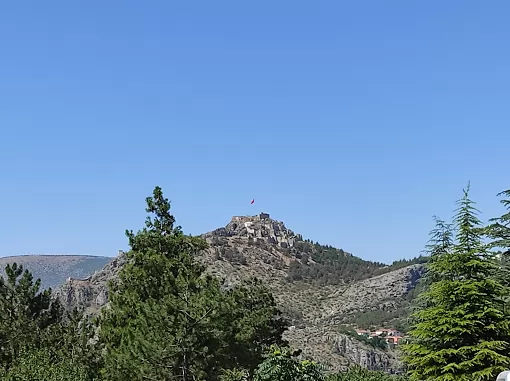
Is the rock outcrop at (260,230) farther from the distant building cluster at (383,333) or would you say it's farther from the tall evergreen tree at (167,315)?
the tall evergreen tree at (167,315)

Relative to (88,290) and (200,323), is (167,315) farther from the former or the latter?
(88,290)

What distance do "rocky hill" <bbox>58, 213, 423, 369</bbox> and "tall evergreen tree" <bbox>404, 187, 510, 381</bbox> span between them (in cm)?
6130

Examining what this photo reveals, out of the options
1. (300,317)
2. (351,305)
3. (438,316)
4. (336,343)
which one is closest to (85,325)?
(438,316)

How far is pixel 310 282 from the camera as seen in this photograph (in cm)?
11544

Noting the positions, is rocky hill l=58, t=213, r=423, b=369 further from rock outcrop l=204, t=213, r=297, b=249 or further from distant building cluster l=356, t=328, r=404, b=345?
distant building cluster l=356, t=328, r=404, b=345

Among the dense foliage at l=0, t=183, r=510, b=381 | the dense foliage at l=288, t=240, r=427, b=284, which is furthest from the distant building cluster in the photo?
the dense foliage at l=0, t=183, r=510, b=381

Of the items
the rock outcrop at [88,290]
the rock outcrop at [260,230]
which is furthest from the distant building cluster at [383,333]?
the rock outcrop at [88,290]

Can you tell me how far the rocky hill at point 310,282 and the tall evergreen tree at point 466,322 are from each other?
6130cm

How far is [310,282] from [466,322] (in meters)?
104

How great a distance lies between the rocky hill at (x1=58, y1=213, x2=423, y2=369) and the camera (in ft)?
257

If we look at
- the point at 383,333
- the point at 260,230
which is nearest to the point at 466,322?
the point at 383,333

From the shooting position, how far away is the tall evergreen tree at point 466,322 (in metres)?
12.2

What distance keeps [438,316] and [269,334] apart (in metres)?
17.8

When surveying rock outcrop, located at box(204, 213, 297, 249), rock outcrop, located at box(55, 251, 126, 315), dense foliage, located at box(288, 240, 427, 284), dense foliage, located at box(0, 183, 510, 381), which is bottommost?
dense foliage, located at box(0, 183, 510, 381)
